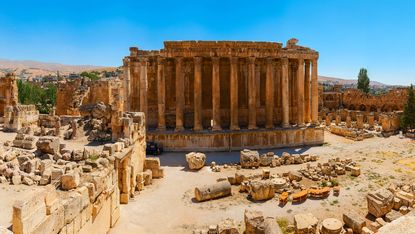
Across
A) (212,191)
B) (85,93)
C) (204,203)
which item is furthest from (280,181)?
(85,93)

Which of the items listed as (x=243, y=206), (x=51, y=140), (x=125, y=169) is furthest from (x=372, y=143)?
(x=51, y=140)

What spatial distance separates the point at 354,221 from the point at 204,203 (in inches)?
249

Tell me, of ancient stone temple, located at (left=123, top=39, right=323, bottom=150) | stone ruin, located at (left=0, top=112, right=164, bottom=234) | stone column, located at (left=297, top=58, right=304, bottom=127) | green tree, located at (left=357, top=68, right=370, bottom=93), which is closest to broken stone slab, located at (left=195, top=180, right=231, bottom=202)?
stone ruin, located at (left=0, top=112, right=164, bottom=234)

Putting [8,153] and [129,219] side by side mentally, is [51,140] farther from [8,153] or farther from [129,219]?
[129,219]

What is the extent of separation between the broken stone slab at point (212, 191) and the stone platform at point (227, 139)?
9817 mm

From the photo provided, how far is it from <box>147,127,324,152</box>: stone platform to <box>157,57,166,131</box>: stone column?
45.8 inches

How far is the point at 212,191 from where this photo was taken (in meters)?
15.2

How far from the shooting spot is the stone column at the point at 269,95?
27812mm

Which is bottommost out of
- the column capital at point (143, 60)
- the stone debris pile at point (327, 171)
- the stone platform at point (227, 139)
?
the stone debris pile at point (327, 171)

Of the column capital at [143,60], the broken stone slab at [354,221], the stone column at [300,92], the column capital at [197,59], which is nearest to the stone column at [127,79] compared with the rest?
the column capital at [143,60]

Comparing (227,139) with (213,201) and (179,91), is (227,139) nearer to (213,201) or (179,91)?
(179,91)

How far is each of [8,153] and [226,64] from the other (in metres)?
20.4

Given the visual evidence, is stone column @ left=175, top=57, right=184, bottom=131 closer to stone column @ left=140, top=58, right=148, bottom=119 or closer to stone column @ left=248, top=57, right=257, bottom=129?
stone column @ left=140, top=58, right=148, bottom=119

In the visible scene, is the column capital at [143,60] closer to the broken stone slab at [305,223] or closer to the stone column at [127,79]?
the stone column at [127,79]
